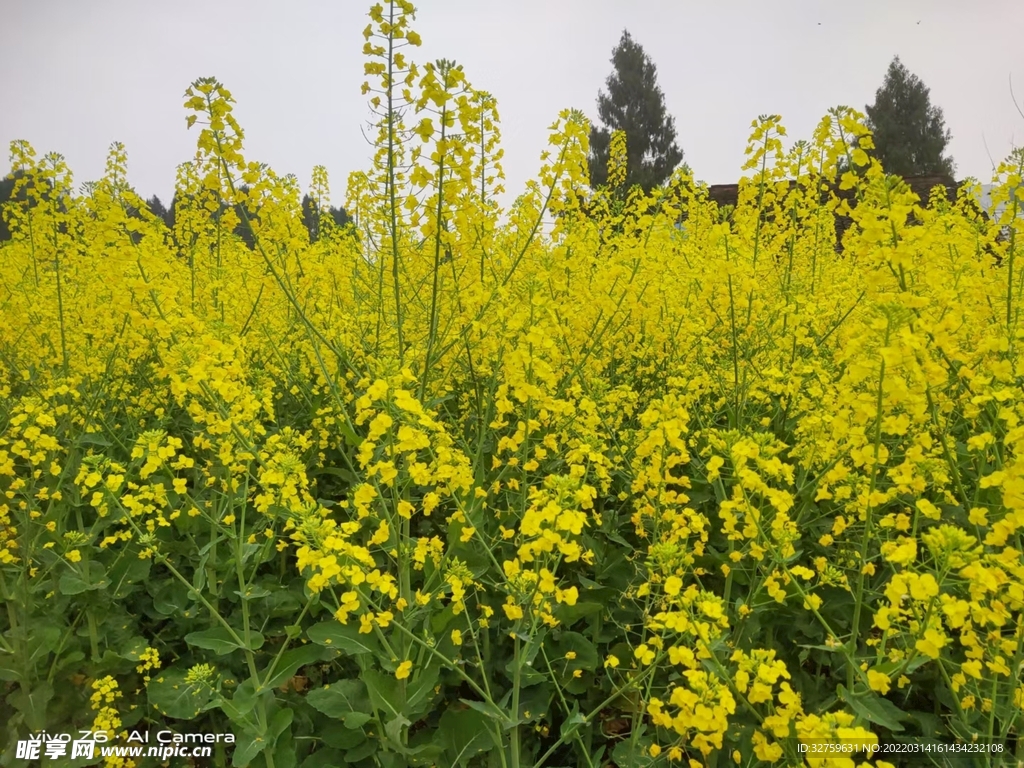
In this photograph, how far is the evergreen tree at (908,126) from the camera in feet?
81.5

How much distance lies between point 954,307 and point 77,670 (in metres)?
3.77

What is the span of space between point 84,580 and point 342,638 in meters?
1.31

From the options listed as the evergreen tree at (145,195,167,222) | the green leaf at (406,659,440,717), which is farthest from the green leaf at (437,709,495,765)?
the evergreen tree at (145,195,167,222)

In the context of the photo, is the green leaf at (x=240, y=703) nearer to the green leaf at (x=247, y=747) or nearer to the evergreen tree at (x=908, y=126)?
the green leaf at (x=247, y=747)

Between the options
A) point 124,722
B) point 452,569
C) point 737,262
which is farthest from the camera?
point 737,262

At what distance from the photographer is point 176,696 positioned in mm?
2355

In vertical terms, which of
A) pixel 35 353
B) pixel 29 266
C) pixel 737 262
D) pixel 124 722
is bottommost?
pixel 124 722

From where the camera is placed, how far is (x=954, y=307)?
2.08 meters

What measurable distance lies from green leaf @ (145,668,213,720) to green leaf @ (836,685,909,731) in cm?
211

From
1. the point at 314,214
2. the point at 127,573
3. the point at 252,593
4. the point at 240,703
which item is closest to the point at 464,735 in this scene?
the point at 240,703

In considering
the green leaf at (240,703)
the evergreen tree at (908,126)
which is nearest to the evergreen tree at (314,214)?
the green leaf at (240,703)

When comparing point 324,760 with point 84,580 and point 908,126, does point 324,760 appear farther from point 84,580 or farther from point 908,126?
point 908,126

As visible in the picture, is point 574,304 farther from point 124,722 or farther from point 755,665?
point 124,722

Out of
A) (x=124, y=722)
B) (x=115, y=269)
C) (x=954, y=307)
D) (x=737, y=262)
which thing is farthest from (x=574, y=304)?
(x=124, y=722)
